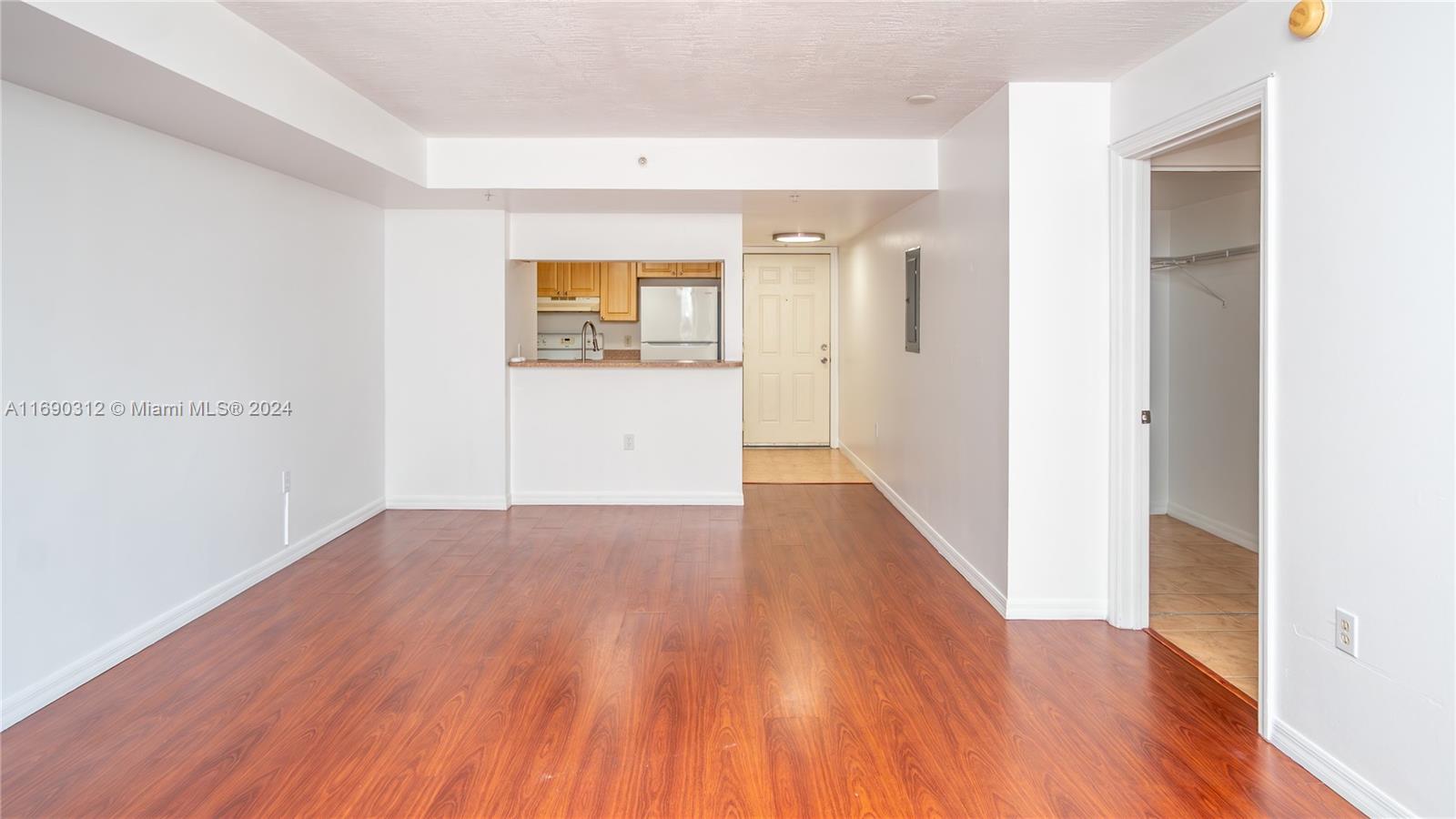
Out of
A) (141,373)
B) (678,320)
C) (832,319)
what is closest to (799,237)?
(678,320)

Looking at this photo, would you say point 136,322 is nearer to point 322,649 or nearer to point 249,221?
point 249,221

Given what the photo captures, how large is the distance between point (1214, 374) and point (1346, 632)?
3426 millimetres

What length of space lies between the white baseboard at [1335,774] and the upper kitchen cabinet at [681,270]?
18.6 feet

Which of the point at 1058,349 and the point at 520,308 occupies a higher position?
the point at 520,308

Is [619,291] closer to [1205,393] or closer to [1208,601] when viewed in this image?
[1205,393]

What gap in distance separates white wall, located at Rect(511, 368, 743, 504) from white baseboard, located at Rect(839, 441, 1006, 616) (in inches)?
44.6

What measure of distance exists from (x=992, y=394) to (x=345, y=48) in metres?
3.01

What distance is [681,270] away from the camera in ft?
24.5

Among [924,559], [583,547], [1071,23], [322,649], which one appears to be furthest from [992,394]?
[322,649]

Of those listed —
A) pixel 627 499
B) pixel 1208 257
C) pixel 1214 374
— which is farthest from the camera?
pixel 627 499

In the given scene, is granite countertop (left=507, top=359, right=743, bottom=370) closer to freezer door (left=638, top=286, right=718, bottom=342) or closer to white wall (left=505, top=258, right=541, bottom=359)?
white wall (left=505, top=258, right=541, bottom=359)

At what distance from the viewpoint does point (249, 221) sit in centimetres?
383

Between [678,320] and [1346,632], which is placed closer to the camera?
[1346,632]

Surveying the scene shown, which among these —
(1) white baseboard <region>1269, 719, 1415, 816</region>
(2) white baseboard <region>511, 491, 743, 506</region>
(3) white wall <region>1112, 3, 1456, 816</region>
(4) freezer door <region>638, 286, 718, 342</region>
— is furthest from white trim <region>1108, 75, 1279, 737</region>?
(4) freezer door <region>638, 286, 718, 342</region>
